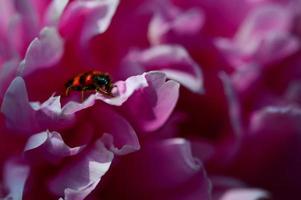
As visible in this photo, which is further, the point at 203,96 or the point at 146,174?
the point at 203,96

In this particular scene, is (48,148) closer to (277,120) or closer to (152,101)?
(152,101)

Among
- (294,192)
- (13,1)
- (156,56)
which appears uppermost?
(13,1)

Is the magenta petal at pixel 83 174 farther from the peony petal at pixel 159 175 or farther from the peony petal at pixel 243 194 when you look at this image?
the peony petal at pixel 243 194

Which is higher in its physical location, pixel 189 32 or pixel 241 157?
pixel 189 32

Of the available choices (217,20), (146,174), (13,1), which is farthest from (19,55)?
(217,20)

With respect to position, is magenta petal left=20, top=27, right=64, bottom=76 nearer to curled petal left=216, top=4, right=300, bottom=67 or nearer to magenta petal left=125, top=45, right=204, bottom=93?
magenta petal left=125, top=45, right=204, bottom=93

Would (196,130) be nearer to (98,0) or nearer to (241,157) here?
(241,157)

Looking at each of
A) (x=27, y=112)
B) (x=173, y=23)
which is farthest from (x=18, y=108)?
(x=173, y=23)
